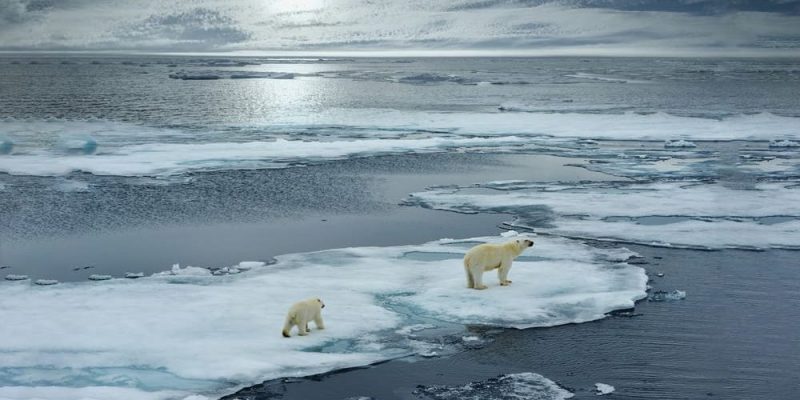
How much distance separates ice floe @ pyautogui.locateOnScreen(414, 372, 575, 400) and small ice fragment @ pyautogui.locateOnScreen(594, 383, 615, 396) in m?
0.26

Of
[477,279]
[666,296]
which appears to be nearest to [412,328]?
[477,279]

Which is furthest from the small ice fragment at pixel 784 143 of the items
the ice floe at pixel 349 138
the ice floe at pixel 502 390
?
the ice floe at pixel 502 390

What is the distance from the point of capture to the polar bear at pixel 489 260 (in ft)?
34.5

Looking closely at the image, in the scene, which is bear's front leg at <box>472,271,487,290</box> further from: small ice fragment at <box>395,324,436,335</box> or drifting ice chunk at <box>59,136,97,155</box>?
drifting ice chunk at <box>59,136,97,155</box>

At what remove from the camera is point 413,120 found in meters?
34.2

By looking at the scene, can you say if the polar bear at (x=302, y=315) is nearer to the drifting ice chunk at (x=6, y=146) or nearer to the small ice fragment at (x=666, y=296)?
the small ice fragment at (x=666, y=296)

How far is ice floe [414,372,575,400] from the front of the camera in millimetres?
7727

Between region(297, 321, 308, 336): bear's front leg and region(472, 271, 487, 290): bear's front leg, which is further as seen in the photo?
region(472, 271, 487, 290): bear's front leg

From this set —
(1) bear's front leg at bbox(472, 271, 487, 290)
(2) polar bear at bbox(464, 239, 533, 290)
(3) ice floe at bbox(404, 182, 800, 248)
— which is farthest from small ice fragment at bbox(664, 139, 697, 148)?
(1) bear's front leg at bbox(472, 271, 487, 290)

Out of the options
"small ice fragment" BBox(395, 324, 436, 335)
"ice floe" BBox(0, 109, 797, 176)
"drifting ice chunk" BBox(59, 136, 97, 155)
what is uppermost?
"drifting ice chunk" BBox(59, 136, 97, 155)

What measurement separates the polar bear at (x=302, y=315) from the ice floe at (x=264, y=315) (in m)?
0.12

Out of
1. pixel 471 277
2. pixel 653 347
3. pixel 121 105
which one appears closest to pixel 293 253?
pixel 471 277

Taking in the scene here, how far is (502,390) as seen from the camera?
7.88 m

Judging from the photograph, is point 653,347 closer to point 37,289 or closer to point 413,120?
point 37,289
